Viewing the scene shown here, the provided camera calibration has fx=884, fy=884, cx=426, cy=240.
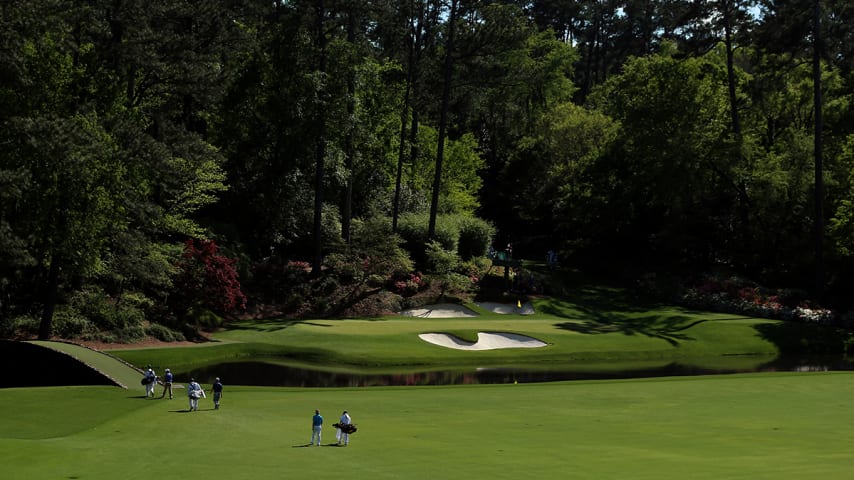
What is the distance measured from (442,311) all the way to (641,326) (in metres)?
13.1

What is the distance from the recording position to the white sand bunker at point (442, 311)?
192ft

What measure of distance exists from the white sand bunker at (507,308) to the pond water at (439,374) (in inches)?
582

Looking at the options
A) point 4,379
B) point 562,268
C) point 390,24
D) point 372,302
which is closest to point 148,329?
point 4,379

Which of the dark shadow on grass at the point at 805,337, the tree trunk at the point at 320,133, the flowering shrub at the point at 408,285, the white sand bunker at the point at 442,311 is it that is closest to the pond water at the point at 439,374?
the dark shadow on grass at the point at 805,337

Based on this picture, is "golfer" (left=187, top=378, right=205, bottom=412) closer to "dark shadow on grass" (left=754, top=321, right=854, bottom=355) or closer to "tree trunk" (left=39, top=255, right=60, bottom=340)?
"tree trunk" (left=39, top=255, right=60, bottom=340)

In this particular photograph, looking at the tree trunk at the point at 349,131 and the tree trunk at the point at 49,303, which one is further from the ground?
the tree trunk at the point at 349,131

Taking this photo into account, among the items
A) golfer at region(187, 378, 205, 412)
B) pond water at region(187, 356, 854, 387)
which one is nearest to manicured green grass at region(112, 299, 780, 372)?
pond water at region(187, 356, 854, 387)

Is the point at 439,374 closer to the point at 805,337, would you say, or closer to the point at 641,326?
the point at 641,326

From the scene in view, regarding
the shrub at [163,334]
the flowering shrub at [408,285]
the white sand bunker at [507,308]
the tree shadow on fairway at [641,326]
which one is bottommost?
the shrub at [163,334]

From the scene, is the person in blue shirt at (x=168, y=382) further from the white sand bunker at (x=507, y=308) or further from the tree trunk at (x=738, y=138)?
the tree trunk at (x=738, y=138)

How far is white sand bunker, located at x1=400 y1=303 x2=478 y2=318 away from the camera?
58438mm

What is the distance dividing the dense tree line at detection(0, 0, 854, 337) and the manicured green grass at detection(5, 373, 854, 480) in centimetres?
1363

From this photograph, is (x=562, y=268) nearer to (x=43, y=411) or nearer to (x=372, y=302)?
(x=372, y=302)

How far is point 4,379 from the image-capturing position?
36844mm
